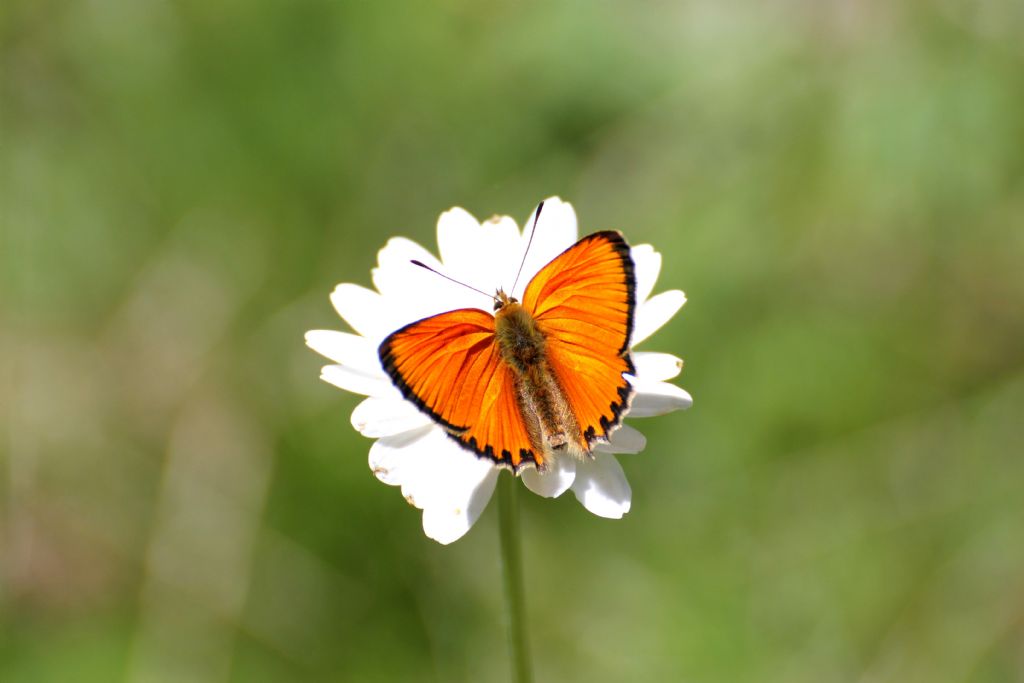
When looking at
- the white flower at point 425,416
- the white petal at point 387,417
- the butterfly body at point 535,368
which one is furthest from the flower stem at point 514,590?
the white petal at point 387,417

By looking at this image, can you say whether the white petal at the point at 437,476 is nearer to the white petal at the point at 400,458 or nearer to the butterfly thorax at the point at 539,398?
the white petal at the point at 400,458

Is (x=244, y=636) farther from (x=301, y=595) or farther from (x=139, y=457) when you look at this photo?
(x=139, y=457)

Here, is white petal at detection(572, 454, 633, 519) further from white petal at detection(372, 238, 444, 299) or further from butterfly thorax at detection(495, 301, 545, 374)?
white petal at detection(372, 238, 444, 299)

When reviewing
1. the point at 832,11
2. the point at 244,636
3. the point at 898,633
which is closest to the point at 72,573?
the point at 244,636

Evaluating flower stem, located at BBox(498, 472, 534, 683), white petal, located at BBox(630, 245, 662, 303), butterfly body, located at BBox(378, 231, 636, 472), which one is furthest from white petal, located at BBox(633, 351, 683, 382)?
flower stem, located at BBox(498, 472, 534, 683)

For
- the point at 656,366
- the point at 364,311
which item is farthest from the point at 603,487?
the point at 364,311

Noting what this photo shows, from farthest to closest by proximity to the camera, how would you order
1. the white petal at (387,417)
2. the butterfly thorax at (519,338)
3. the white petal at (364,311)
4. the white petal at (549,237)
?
the white petal at (549,237) → the white petal at (364,311) → the white petal at (387,417) → the butterfly thorax at (519,338)
